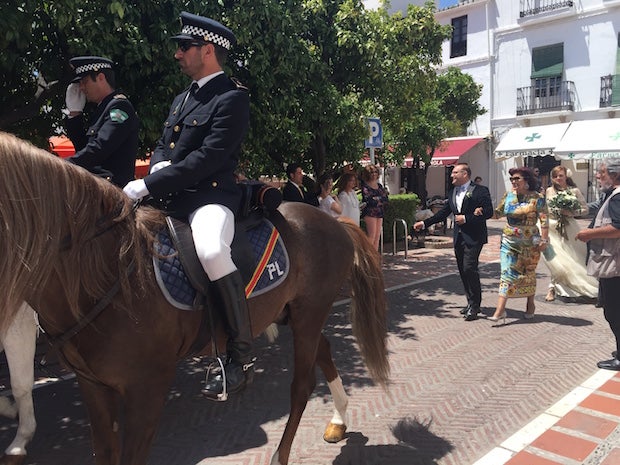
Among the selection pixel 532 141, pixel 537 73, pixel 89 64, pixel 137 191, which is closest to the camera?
pixel 137 191

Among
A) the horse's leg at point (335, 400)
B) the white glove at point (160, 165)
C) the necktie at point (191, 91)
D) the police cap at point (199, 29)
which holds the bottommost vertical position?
the horse's leg at point (335, 400)

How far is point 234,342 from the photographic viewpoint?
114 inches

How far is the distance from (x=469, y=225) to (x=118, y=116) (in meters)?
5.59

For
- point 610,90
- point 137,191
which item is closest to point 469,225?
point 137,191

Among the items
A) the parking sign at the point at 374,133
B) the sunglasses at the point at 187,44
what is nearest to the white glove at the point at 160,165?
the sunglasses at the point at 187,44

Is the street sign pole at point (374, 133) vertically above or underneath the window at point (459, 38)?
underneath

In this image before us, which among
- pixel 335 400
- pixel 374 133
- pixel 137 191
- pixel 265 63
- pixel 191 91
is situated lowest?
pixel 335 400

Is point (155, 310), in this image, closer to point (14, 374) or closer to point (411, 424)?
point (14, 374)

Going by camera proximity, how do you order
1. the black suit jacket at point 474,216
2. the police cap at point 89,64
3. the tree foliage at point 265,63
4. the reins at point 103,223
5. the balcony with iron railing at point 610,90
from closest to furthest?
the reins at point 103,223 < the police cap at point 89,64 < the tree foliage at point 265,63 < the black suit jacket at point 474,216 < the balcony with iron railing at point 610,90

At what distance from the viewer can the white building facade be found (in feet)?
83.6

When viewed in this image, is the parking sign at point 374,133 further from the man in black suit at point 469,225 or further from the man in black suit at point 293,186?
the man in black suit at point 469,225

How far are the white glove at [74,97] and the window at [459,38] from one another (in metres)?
31.1

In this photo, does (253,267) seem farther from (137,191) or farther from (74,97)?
(74,97)

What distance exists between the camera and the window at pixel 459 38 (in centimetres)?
3123
